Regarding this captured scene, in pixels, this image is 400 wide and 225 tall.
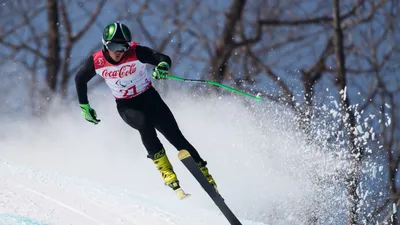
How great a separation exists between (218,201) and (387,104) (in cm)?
1802

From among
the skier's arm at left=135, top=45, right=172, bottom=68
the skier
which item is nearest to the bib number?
the skier

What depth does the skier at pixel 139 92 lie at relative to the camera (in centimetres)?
560

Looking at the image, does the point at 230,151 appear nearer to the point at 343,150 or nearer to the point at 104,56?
the point at 343,150

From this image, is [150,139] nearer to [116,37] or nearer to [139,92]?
[139,92]

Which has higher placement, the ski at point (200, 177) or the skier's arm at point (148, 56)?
the skier's arm at point (148, 56)

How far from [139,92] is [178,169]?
5.72 meters

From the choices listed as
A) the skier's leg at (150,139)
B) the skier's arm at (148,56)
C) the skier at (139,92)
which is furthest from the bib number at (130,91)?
the skier's arm at (148,56)

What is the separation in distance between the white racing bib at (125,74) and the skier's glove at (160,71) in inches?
11.4

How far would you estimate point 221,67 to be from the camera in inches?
789

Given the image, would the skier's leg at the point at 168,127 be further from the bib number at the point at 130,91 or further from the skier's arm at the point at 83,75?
the skier's arm at the point at 83,75

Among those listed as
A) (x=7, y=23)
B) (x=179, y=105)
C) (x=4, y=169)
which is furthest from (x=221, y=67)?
(x=4, y=169)

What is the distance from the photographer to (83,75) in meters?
5.73

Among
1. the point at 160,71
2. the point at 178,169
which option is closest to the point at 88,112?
the point at 160,71

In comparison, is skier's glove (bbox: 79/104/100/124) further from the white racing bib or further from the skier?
the white racing bib
